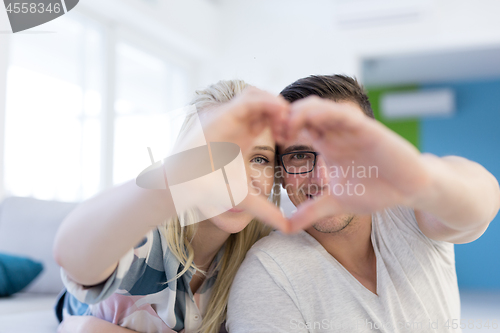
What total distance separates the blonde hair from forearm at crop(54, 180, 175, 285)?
1.26 ft

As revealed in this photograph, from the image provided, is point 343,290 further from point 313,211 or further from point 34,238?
point 34,238

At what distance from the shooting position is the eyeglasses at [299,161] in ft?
3.70

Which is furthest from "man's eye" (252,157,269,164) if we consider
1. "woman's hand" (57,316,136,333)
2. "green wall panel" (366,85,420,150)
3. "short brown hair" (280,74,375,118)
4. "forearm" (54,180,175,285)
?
"green wall panel" (366,85,420,150)

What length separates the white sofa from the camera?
174cm

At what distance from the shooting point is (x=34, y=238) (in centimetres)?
191

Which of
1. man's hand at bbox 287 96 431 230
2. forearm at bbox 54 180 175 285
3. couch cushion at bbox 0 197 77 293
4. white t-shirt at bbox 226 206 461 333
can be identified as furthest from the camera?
couch cushion at bbox 0 197 77 293

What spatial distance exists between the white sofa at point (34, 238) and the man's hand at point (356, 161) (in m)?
1.45

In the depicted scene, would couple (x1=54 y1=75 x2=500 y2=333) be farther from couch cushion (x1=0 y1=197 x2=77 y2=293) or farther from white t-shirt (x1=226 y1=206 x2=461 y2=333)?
couch cushion (x1=0 y1=197 x2=77 y2=293)

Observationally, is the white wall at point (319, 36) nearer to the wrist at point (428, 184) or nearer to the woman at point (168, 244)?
the woman at point (168, 244)

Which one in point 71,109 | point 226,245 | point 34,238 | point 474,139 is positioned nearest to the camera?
point 226,245

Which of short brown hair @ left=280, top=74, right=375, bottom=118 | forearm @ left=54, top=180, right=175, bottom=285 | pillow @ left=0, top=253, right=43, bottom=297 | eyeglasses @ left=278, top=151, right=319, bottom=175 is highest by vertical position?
short brown hair @ left=280, top=74, right=375, bottom=118

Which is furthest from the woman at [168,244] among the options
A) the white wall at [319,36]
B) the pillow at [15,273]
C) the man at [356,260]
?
the white wall at [319,36]

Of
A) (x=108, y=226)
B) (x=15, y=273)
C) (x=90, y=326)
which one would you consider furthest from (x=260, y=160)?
(x=15, y=273)

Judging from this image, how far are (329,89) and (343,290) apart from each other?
1.80 ft
